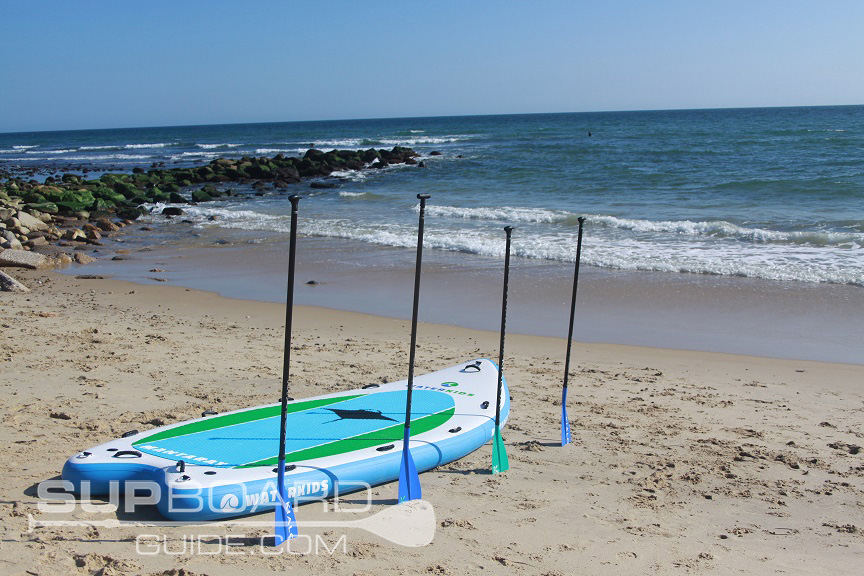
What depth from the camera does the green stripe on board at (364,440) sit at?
5.05 m

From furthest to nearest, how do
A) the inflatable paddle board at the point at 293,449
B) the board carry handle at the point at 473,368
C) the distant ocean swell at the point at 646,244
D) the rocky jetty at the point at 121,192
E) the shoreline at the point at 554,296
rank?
the rocky jetty at the point at 121,192, the distant ocean swell at the point at 646,244, the shoreline at the point at 554,296, the board carry handle at the point at 473,368, the inflatable paddle board at the point at 293,449

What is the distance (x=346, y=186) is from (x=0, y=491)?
24.7m

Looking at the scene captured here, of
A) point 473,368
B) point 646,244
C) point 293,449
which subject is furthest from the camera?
point 646,244

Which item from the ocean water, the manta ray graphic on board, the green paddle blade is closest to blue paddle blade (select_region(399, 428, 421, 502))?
the green paddle blade

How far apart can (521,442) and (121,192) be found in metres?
23.2

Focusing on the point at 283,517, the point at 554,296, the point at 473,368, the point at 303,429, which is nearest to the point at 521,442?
the point at 473,368

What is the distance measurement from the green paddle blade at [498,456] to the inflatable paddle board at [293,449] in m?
0.36

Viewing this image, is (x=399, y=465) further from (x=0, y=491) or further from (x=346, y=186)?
(x=346, y=186)

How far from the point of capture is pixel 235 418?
5.73 metres

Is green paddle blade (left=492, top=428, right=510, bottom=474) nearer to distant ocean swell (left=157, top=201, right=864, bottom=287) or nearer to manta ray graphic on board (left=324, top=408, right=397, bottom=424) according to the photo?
manta ray graphic on board (left=324, top=408, right=397, bottom=424)

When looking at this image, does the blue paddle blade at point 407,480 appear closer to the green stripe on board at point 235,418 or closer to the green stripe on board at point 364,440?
the green stripe on board at point 364,440

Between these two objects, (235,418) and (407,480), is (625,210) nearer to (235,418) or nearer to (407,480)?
(235,418)

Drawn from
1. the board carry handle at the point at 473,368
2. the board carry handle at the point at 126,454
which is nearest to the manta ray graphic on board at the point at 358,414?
the board carry handle at the point at 473,368

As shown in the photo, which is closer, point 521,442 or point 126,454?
point 126,454
